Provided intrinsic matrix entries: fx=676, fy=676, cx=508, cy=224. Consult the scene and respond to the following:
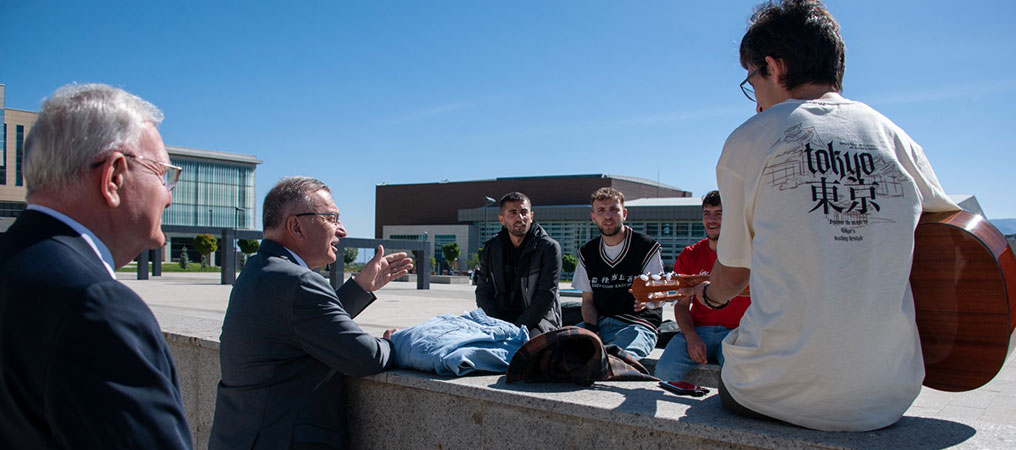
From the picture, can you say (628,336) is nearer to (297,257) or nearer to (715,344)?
(715,344)

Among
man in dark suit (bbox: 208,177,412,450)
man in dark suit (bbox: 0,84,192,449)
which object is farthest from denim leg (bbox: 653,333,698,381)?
man in dark suit (bbox: 0,84,192,449)

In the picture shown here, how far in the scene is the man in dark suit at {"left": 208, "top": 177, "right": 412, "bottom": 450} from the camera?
2.81 metres

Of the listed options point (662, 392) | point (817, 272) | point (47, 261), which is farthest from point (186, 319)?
point (817, 272)

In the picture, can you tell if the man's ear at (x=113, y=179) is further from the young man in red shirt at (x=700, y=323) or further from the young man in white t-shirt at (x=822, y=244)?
the young man in red shirt at (x=700, y=323)

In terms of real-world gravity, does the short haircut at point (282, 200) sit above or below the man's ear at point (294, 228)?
above

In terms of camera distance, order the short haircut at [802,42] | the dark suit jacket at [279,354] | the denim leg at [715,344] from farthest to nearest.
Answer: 1. the denim leg at [715,344]
2. the dark suit jacket at [279,354]
3. the short haircut at [802,42]

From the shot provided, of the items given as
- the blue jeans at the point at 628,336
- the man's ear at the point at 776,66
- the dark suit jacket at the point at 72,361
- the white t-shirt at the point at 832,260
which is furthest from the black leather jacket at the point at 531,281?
the dark suit jacket at the point at 72,361

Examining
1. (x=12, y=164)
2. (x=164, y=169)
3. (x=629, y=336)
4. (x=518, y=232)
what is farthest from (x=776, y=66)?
(x=12, y=164)

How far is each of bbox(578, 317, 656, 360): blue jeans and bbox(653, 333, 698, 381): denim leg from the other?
32 cm

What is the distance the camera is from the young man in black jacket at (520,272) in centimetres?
537

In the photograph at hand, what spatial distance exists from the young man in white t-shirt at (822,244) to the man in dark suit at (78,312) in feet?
4.98

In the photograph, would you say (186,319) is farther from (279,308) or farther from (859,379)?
(859,379)

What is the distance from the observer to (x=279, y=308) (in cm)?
282

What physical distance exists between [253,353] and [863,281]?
231 cm
